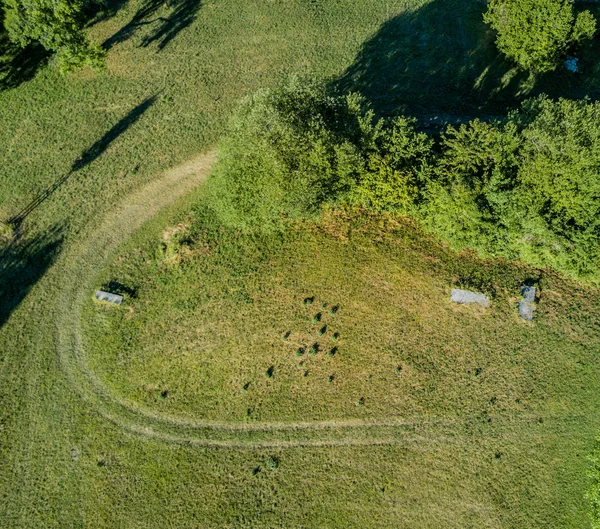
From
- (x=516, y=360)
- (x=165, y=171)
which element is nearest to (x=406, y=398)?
(x=516, y=360)

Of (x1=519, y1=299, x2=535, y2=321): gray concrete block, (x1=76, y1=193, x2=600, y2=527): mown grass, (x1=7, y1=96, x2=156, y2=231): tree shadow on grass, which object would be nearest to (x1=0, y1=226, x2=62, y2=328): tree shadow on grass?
(x1=7, y1=96, x2=156, y2=231): tree shadow on grass

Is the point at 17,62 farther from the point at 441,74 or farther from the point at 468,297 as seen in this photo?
the point at 468,297

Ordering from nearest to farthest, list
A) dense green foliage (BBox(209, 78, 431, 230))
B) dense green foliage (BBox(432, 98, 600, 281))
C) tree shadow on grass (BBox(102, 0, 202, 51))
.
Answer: dense green foliage (BBox(432, 98, 600, 281)) → dense green foliage (BBox(209, 78, 431, 230)) → tree shadow on grass (BBox(102, 0, 202, 51))

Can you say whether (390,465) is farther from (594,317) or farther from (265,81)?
(265,81)

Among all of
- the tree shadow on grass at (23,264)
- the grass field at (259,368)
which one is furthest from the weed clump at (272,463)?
the tree shadow on grass at (23,264)

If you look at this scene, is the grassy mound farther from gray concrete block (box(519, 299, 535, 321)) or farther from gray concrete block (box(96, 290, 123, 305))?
gray concrete block (box(96, 290, 123, 305))
